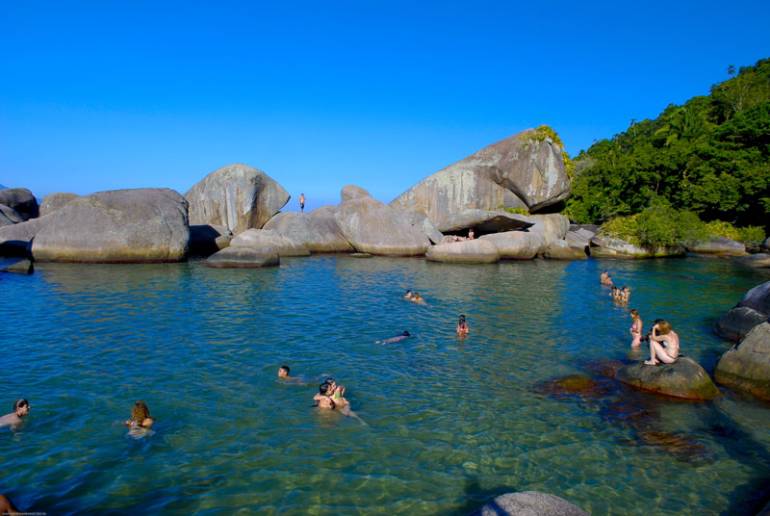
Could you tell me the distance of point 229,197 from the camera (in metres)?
38.6

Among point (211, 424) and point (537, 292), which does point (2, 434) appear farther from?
point (537, 292)

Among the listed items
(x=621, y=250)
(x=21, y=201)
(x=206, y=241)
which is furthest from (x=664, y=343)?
(x=21, y=201)

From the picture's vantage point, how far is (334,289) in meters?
22.4

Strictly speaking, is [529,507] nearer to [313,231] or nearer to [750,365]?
[750,365]

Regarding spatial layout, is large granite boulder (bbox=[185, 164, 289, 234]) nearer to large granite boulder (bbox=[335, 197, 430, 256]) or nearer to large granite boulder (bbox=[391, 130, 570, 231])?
large granite boulder (bbox=[335, 197, 430, 256])

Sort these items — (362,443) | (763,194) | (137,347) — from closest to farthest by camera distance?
(362,443) < (137,347) < (763,194)

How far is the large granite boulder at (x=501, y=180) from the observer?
1569 inches

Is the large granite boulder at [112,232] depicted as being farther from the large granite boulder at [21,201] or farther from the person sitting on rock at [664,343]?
the person sitting on rock at [664,343]

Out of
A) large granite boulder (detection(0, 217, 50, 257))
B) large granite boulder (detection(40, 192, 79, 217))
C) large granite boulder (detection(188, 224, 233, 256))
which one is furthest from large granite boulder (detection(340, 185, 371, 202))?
large granite boulder (detection(0, 217, 50, 257))

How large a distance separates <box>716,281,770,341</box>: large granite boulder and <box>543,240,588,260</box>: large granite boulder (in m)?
19.4

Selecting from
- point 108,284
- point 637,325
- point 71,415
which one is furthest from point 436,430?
point 108,284

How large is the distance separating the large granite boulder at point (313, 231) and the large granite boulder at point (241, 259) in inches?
305

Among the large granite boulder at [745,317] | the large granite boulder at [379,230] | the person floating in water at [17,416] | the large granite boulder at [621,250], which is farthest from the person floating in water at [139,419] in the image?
the large granite boulder at [621,250]

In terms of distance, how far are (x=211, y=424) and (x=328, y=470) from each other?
8.63 ft
